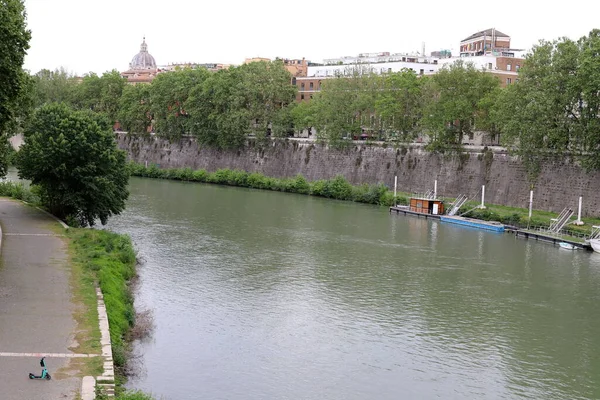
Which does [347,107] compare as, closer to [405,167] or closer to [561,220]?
[405,167]

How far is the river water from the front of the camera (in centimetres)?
1658

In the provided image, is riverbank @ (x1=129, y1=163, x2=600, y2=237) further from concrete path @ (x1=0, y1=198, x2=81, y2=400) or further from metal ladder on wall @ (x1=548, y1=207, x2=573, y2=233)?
concrete path @ (x1=0, y1=198, x2=81, y2=400)

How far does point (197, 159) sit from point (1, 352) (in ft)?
185

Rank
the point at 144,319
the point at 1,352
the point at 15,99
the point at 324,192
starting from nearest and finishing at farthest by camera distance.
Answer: the point at 1,352 < the point at 144,319 < the point at 15,99 < the point at 324,192

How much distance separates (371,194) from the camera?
5062 cm

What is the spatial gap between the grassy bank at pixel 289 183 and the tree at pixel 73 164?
57.3 ft

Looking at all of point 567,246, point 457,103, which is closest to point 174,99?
point 457,103

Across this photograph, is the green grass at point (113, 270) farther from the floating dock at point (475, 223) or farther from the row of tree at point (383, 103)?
the floating dock at point (475, 223)

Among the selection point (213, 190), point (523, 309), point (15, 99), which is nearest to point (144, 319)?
point (15, 99)

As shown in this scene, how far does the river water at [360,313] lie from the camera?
54.4 feet

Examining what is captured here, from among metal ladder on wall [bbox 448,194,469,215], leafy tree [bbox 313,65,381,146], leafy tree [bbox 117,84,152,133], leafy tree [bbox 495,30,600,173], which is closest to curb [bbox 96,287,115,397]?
leafy tree [bbox 495,30,600,173]

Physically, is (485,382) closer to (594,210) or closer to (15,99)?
(15,99)

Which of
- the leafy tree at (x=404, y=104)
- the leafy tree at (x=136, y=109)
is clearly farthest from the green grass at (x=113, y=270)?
the leafy tree at (x=136, y=109)

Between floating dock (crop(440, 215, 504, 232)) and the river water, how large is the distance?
1.26 meters
